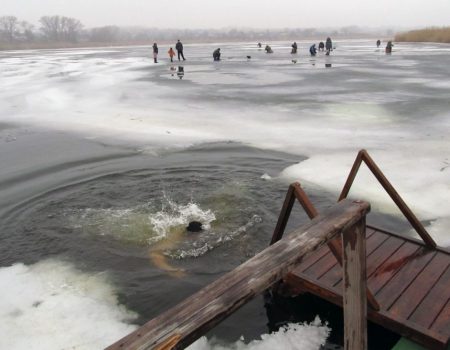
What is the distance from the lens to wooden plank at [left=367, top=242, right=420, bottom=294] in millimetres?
3443

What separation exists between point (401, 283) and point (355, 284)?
5.10 ft

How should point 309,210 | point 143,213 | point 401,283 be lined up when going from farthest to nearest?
point 143,213
point 401,283
point 309,210

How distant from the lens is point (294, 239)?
1831 mm

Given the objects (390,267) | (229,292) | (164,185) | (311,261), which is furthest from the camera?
(164,185)

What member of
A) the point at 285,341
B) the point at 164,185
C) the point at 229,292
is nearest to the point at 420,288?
the point at 285,341

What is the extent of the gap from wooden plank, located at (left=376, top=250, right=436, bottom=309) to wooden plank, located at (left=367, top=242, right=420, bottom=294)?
1.4 inches

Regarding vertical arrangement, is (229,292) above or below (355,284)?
above

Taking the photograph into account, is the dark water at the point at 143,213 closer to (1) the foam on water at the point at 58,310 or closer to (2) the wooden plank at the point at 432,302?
(1) the foam on water at the point at 58,310

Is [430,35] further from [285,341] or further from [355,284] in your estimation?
[355,284]

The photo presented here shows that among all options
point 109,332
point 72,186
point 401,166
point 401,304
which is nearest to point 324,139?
point 401,166

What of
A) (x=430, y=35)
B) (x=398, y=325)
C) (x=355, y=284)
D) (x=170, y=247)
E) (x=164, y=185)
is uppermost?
(x=430, y=35)

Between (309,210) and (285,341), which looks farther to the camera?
(285,341)

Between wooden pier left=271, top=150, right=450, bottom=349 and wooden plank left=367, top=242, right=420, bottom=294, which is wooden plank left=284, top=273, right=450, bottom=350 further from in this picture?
wooden plank left=367, top=242, right=420, bottom=294

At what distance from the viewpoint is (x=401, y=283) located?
342 centimetres
